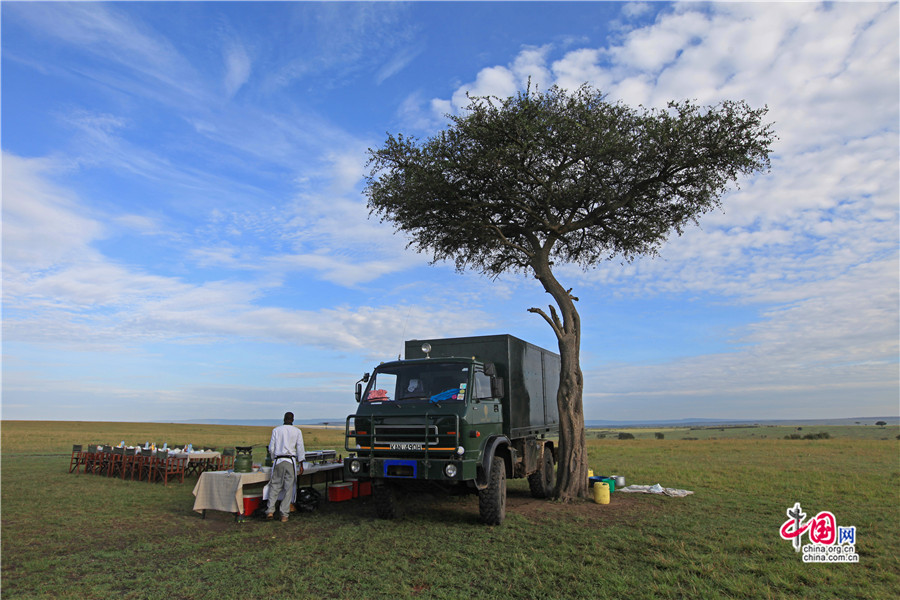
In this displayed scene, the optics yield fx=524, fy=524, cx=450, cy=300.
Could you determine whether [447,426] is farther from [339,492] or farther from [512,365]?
[339,492]

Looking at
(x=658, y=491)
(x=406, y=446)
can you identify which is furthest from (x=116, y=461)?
(x=658, y=491)

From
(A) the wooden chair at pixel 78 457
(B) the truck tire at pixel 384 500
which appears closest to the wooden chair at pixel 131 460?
(A) the wooden chair at pixel 78 457

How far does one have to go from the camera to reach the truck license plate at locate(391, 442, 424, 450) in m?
9.30

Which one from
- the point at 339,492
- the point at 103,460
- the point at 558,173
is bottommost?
the point at 339,492

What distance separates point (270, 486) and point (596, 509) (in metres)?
6.79

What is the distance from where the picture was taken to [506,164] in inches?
522

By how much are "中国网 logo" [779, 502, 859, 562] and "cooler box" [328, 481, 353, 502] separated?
8.59 metres

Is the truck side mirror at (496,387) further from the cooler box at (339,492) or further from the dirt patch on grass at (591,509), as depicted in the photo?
the cooler box at (339,492)

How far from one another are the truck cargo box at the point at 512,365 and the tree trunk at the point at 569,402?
0.61m

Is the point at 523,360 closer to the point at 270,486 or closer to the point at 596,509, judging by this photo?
the point at 596,509

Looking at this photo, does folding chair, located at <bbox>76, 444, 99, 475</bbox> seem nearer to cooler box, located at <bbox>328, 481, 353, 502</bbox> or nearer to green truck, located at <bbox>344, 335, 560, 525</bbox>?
cooler box, located at <bbox>328, 481, 353, 502</bbox>

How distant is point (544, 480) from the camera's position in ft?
44.0

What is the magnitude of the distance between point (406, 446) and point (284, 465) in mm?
2476

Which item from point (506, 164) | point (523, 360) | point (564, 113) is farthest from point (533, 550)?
point (564, 113)
